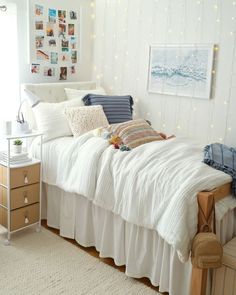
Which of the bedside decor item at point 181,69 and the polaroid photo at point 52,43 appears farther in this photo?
the polaroid photo at point 52,43

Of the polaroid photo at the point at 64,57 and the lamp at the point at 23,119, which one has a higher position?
the polaroid photo at the point at 64,57

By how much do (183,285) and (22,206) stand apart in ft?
4.52

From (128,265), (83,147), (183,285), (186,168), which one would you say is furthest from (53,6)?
(183,285)

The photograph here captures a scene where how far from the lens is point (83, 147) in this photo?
2.77m

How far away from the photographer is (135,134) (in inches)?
109

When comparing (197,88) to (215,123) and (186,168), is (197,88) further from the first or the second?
(186,168)

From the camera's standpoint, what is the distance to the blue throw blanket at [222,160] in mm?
2287

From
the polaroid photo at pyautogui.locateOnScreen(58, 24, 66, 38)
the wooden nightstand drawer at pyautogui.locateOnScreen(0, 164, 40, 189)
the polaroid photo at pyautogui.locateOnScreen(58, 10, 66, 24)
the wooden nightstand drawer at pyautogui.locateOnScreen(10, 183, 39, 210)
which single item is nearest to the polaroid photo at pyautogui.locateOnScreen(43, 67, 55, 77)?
the polaroid photo at pyautogui.locateOnScreen(58, 24, 66, 38)

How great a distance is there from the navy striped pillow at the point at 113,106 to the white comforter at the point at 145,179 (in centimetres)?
49

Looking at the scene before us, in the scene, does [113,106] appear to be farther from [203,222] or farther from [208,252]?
[208,252]

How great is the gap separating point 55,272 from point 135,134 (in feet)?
3.75

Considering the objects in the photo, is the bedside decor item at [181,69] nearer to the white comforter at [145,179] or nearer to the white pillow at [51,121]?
the white comforter at [145,179]

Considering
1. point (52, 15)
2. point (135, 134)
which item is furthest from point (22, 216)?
point (52, 15)

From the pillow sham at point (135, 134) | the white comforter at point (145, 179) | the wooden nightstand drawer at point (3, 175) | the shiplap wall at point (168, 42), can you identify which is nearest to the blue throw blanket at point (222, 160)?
the white comforter at point (145, 179)
